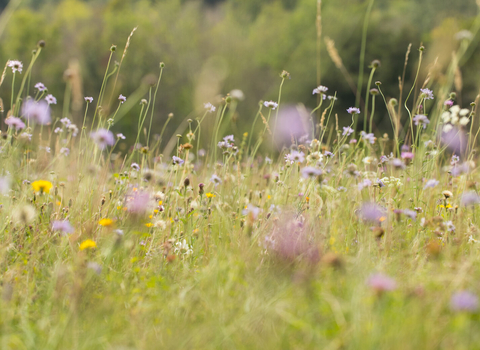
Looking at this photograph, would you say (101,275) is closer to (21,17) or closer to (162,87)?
(162,87)

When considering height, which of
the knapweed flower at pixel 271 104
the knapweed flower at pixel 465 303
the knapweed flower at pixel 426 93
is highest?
the knapweed flower at pixel 426 93

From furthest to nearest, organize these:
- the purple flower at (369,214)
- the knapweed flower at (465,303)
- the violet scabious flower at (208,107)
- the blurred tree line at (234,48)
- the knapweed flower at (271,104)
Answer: the blurred tree line at (234,48) < the knapweed flower at (271,104) < the violet scabious flower at (208,107) < the purple flower at (369,214) < the knapweed flower at (465,303)

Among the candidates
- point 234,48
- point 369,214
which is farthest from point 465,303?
point 234,48

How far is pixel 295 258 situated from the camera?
1.69 meters

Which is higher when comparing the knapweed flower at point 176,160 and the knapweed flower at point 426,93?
the knapweed flower at point 426,93

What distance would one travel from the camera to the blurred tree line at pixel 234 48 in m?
12.5

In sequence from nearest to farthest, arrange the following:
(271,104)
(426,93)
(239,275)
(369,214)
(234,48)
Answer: (239,275) < (369,214) < (426,93) < (271,104) < (234,48)

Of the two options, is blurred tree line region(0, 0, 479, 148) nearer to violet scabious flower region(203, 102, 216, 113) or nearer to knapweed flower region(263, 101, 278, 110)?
knapweed flower region(263, 101, 278, 110)

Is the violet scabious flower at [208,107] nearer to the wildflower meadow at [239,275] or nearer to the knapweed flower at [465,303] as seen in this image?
the wildflower meadow at [239,275]

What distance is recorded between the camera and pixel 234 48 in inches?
755

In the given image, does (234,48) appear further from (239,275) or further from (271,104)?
(239,275)

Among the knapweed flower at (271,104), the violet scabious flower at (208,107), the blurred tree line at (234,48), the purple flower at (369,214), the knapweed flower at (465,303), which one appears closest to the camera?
the knapweed flower at (465,303)

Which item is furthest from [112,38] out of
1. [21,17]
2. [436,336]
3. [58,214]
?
[436,336]

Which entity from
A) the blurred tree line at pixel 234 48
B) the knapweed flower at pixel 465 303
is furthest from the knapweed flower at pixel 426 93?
the blurred tree line at pixel 234 48
